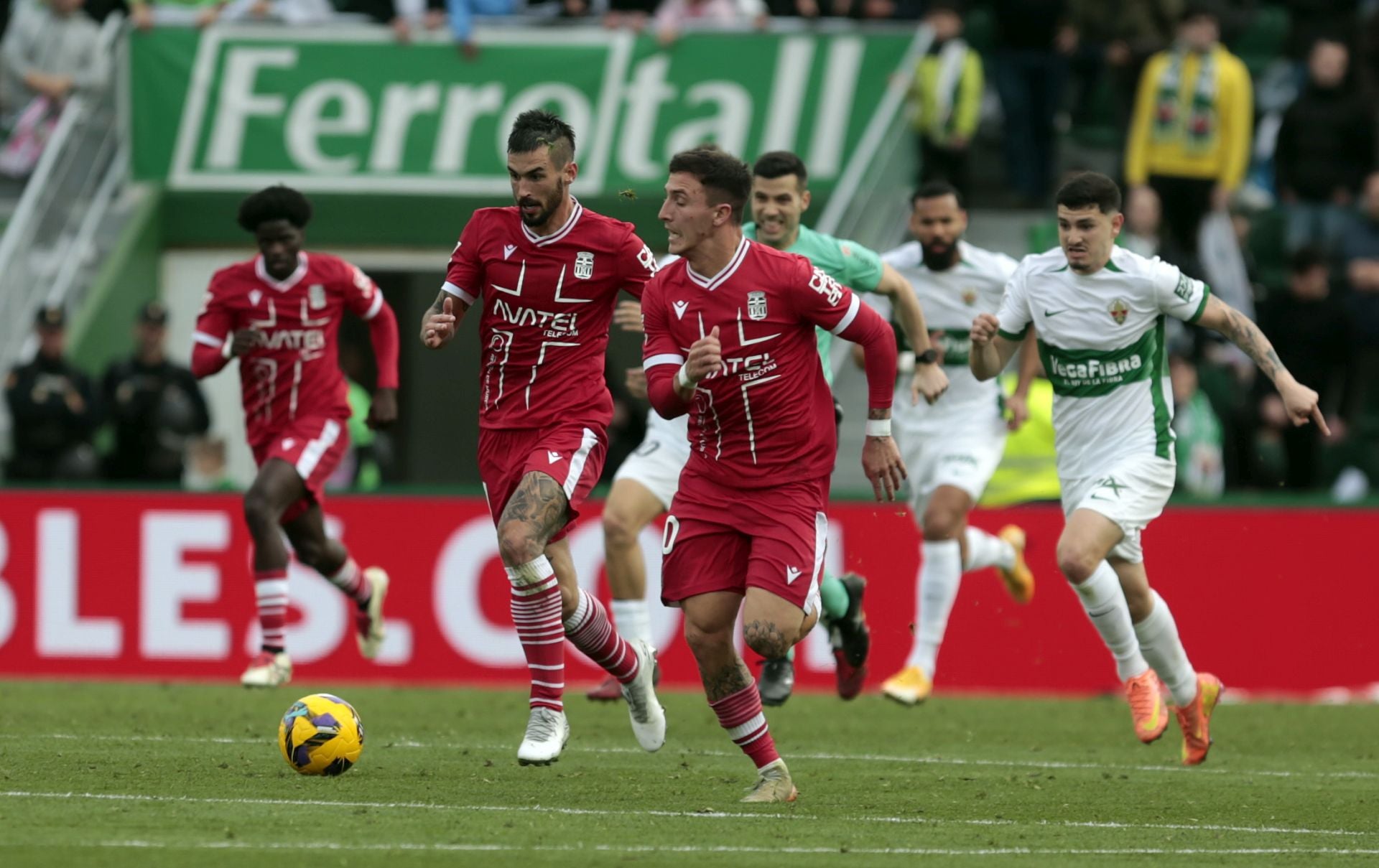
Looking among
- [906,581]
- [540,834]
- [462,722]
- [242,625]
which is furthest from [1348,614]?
[540,834]

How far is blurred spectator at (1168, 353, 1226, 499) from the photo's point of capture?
16.0 metres

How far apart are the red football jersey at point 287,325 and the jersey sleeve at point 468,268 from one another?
10.3ft

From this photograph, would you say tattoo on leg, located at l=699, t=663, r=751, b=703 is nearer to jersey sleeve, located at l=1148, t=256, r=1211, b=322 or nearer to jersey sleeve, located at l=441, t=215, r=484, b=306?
jersey sleeve, located at l=441, t=215, r=484, b=306

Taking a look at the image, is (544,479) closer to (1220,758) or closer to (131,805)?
(131,805)

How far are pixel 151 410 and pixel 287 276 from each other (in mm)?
4219

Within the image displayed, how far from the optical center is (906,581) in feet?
50.7

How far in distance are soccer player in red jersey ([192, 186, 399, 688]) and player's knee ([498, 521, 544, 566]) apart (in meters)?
3.19

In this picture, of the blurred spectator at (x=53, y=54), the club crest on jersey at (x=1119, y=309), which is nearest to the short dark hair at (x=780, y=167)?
the club crest on jersey at (x=1119, y=309)

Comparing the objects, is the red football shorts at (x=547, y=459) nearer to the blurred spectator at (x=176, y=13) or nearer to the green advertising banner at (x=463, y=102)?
the green advertising banner at (x=463, y=102)

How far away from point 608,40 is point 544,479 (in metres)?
10.00

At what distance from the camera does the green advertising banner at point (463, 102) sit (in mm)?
18578

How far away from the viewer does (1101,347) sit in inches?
411

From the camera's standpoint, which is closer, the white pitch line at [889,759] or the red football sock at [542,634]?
the red football sock at [542,634]

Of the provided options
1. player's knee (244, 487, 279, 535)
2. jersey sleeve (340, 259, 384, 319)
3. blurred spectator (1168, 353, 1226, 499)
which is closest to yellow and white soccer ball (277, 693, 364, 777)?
player's knee (244, 487, 279, 535)
